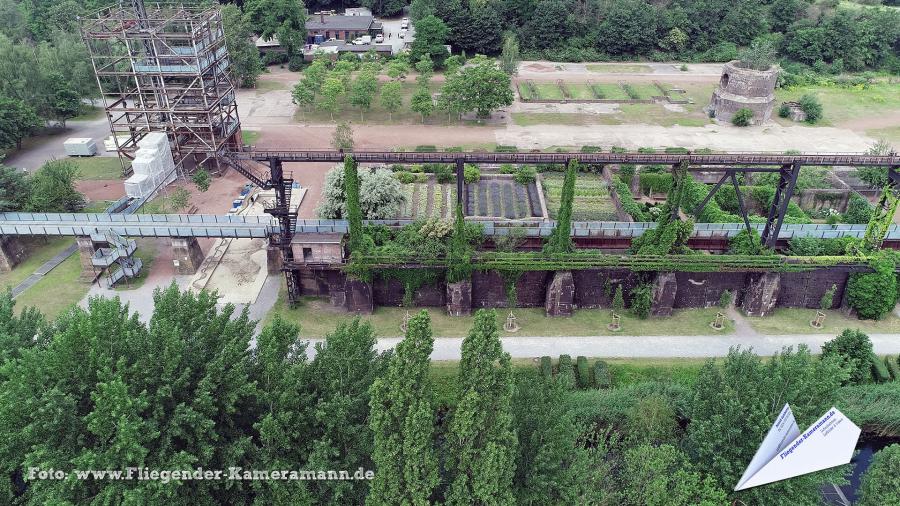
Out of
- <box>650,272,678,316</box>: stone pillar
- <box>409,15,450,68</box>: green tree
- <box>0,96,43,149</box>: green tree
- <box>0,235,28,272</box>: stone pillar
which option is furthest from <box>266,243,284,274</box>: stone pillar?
<box>409,15,450,68</box>: green tree

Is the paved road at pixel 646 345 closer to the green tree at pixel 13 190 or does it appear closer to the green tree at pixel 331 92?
the green tree at pixel 13 190

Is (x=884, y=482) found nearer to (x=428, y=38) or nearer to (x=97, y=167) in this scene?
(x=97, y=167)

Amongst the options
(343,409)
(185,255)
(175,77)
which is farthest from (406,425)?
(175,77)

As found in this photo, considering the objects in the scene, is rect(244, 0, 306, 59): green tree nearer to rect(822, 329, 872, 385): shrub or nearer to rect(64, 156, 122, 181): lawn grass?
rect(64, 156, 122, 181): lawn grass

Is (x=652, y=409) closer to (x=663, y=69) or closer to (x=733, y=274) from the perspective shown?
(x=733, y=274)

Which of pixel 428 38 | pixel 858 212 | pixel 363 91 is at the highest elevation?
pixel 428 38

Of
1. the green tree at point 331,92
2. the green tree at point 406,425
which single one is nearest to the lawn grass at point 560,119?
the green tree at point 331,92
